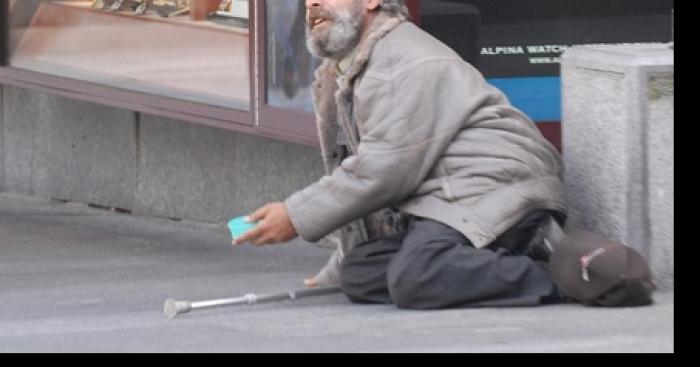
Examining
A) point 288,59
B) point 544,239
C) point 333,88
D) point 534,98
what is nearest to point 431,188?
point 544,239

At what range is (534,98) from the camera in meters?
6.76

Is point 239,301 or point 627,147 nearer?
point 627,147

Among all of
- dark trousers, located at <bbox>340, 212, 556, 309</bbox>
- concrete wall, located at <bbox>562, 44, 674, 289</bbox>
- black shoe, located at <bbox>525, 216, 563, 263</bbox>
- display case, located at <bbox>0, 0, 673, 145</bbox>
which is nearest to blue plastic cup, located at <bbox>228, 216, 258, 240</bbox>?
dark trousers, located at <bbox>340, 212, 556, 309</bbox>

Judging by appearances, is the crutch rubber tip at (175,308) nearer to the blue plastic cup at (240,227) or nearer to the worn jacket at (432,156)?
the blue plastic cup at (240,227)

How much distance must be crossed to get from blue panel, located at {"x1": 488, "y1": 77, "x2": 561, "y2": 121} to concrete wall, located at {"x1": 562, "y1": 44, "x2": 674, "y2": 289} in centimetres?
111

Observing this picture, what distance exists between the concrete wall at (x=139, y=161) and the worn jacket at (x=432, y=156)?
6.79ft

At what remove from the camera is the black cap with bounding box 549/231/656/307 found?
490cm

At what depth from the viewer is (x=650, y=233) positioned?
5262 millimetres

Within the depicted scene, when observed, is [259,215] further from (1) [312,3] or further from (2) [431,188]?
(1) [312,3]

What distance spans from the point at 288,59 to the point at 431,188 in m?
1.83

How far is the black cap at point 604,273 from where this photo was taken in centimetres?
490
